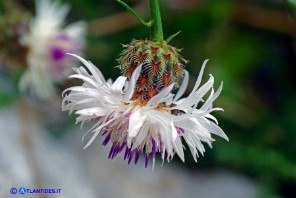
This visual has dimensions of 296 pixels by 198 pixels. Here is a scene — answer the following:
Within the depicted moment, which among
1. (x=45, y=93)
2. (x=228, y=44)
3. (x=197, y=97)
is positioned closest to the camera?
(x=197, y=97)

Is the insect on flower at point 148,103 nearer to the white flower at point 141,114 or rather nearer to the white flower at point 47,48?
the white flower at point 141,114

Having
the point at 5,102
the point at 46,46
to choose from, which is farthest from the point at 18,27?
the point at 5,102

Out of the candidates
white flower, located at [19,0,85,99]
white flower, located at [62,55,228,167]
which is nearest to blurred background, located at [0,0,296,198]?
white flower, located at [19,0,85,99]

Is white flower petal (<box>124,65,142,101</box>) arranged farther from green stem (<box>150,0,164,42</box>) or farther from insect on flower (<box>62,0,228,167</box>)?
green stem (<box>150,0,164,42</box>)

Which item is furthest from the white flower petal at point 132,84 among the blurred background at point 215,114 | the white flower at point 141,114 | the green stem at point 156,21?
the blurred background at point 215,114

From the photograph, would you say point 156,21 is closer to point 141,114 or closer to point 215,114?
point 141,114

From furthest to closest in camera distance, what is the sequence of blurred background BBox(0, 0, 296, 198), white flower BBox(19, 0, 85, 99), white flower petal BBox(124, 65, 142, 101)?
blurred background BBox(0, 0, 296, 198), white flower BBox(19, 0, 85, 99), white flower petal BBox(124, 65, 142, 101)

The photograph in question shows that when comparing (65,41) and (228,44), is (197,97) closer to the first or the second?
(65,41)
